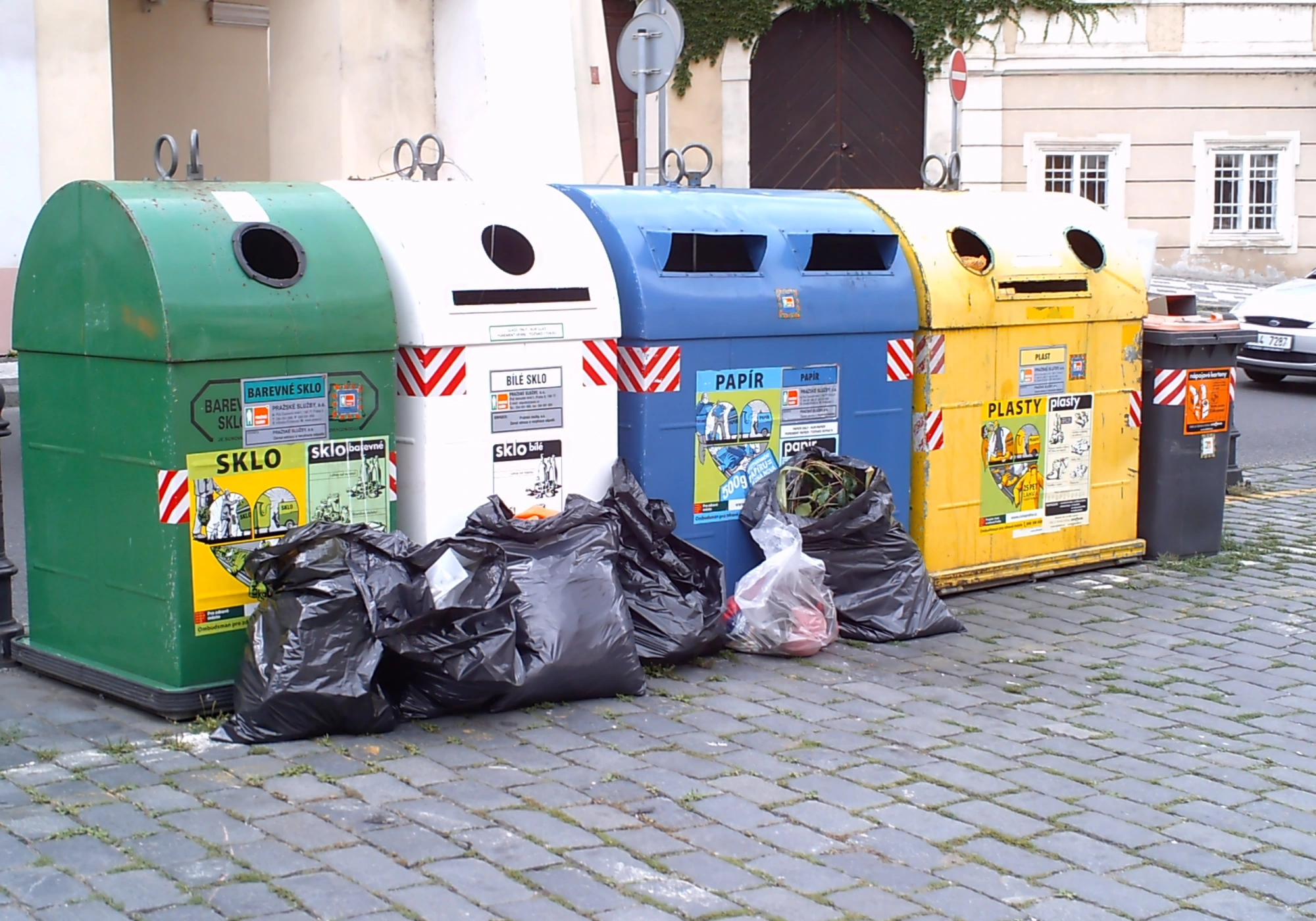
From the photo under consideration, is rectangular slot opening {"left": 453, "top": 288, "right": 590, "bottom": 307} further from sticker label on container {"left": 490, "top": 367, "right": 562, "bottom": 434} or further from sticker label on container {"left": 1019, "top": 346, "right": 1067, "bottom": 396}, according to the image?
sticker label on container {"left": 1019, "top": 346, "right": 1067, "bottom": 396}

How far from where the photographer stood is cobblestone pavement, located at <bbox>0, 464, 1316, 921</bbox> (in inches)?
137

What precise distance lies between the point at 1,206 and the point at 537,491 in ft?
31.7

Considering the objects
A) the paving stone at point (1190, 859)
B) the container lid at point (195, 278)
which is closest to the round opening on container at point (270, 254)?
the container lid at point (195, 278)

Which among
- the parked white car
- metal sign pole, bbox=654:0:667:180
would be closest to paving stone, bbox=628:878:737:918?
metal sign pole, bbox=654:0:667:180

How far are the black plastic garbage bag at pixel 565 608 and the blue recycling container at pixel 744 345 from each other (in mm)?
613

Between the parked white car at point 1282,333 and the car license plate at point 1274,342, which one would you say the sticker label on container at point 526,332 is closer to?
the parked white car at point 1282,333

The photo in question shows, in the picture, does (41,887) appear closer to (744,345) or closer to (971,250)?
(744,345)

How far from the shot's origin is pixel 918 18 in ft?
68.7

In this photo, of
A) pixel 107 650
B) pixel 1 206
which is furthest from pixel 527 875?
pixel 1 206

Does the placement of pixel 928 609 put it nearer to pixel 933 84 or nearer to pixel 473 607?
pixel 473 607

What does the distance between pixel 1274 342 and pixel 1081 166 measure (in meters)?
7.49

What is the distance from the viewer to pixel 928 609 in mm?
5836

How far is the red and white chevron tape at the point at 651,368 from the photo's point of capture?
18.1 ft

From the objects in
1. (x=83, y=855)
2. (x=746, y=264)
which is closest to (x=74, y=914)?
(x=83, y=855)
